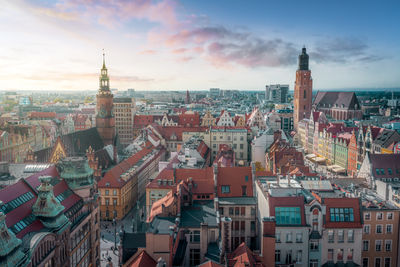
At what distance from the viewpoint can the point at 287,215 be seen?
44.8 metres

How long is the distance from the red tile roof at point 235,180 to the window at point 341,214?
13723 mm

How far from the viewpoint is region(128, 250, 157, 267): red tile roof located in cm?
3433

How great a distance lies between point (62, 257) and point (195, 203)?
21240 mm

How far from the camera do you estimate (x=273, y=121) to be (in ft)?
520

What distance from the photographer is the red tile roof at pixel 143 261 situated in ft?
113

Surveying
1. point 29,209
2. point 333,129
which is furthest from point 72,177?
point 333,129

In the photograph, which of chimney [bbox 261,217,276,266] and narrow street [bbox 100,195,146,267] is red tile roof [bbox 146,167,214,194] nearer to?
narrow street [bbox 100,195,146,267]

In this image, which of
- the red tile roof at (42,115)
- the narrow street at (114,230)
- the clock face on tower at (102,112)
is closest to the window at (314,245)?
the narrow street at (114,230)

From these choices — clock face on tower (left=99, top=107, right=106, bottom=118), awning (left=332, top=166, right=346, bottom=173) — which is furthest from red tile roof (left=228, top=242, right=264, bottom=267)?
clock face on tower (left=99, top=107, right=106, bottom=118)

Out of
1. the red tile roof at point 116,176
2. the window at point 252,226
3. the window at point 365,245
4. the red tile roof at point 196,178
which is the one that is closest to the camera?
the window at point 365,245

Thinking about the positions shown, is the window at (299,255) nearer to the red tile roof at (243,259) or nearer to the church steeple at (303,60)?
the red tile roof at (243,259)

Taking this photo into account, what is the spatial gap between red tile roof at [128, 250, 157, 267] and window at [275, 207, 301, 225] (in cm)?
1688

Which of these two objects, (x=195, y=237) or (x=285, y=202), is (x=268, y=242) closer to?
(x=285, y=202)

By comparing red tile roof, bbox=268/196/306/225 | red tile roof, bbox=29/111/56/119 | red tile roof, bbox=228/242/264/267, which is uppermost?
red tile roof, bbox=29/111/56/119
